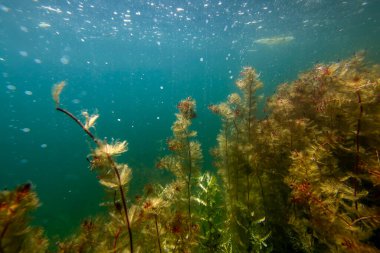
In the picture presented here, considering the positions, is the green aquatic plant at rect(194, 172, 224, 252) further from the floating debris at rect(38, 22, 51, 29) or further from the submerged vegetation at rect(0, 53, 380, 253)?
the floating debris at rect(38, 22, 51, 29)

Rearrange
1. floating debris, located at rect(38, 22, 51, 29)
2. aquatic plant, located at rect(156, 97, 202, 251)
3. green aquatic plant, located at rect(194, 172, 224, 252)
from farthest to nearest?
floating debris, located at rect(38, 22, 51, 29), aquatic plant, located at rect(156, 97, 202, 251), green aquatic plant, located at rect(194, 172, 224, 252)

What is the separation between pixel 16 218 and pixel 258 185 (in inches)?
176

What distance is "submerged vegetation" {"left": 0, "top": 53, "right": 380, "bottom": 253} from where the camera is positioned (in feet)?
6.86

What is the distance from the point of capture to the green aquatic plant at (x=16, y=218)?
1.60 meters

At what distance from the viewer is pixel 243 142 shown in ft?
18.2

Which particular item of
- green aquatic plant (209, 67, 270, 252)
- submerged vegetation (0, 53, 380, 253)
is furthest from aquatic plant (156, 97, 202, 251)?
green aquatic plant (209, 67, 270, 252)

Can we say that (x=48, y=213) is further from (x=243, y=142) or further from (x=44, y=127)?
(x=44, y=127)

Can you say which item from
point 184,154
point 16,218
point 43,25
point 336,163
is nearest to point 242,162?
point 184,154

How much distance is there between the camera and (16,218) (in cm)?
170

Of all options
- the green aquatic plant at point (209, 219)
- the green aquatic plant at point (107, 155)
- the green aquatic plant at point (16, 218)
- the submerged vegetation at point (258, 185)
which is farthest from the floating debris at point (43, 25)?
the green aquatic plant at point (16, 218)

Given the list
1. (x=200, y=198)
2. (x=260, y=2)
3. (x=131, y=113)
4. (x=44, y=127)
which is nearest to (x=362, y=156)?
(x=200, y=198)

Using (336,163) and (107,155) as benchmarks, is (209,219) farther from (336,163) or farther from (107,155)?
(107,155)

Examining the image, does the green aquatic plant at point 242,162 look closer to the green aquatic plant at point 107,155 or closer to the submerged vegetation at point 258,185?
the submerged vegetation at point 258,185

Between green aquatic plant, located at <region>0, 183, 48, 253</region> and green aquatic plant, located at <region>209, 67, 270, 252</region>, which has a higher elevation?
green aquatic plant, located at <region>0, 183, 48, 253</region>
